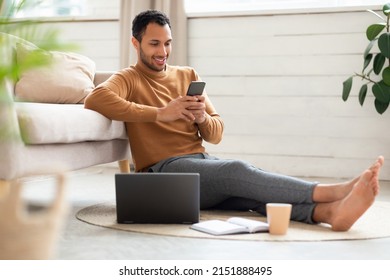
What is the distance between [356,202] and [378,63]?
1933 millimetres

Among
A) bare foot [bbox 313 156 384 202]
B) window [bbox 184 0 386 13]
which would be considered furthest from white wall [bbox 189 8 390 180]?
bare foot [bbox 313 156 384 202]

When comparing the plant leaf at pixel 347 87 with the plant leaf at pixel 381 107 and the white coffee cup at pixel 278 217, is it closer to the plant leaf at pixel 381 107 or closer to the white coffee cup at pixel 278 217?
the plant leaf at pixel 381 107

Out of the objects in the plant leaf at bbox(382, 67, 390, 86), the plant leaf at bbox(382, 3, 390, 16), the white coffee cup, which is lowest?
the white coffee cup

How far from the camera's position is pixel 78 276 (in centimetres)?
164

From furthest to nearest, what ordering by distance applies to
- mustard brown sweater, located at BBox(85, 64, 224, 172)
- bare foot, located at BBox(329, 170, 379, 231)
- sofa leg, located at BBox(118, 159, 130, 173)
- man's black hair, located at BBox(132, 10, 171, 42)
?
1. sofa leg, located at BBox(118, 159, 130, 173)
2. man's black hair, located at BBox(132, 10, 171, 42)
3. mustard brown sweater, located at BBox(85, 64, 224, 172)
4. bare foot, located at BBox(329, 170, 379, 231)

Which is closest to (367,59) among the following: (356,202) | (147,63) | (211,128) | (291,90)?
(291,90)

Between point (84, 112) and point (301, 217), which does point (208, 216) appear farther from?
point (84, 112)

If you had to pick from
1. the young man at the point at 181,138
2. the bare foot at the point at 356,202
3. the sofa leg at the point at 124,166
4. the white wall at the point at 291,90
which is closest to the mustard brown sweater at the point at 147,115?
the young man at the point at 181,138

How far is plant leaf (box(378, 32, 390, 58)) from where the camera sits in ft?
12.7

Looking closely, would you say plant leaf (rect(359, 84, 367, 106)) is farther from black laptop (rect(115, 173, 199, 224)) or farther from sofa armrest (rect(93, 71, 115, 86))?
black laptop (rect(115, 173, 199, 224))

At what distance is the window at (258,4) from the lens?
4.38m

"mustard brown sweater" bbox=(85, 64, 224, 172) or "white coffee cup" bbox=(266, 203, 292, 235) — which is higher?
"mustard brown sweater" bbox=(85, 64, 224, 172)

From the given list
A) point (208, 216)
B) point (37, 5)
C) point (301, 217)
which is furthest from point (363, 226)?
point (37, 5)

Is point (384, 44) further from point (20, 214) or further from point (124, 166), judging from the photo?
point (20, 214)
